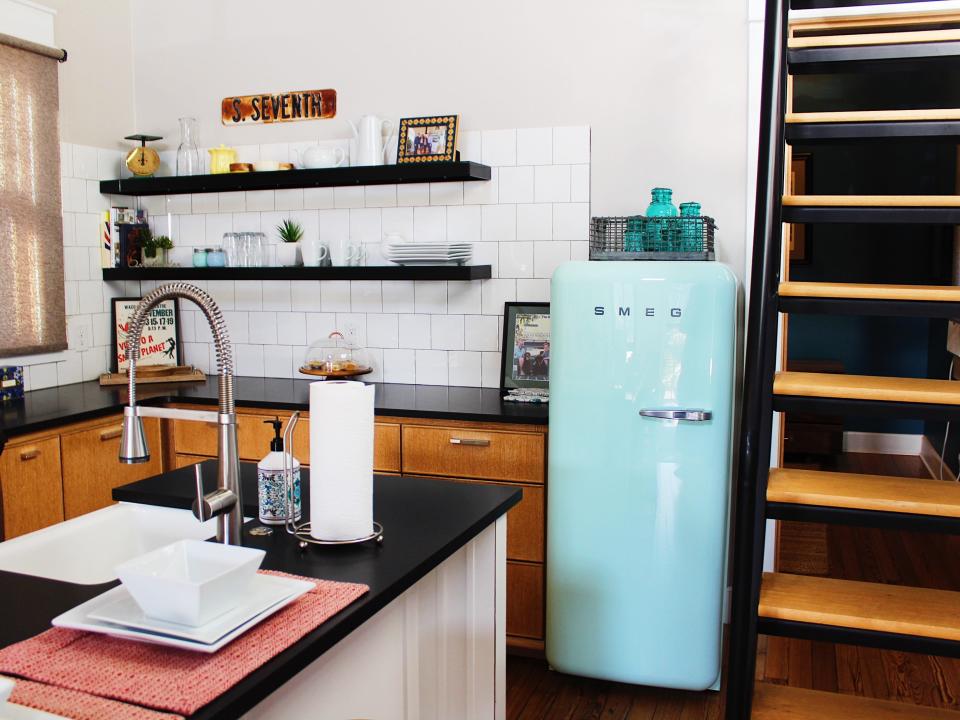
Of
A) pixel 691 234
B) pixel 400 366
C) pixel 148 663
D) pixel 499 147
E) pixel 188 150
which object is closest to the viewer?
pixel 148 663

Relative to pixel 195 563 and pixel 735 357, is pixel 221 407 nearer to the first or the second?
pixel 195 563

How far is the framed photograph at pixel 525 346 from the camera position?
3.77m

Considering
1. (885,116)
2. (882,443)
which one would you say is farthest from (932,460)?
(885,116)

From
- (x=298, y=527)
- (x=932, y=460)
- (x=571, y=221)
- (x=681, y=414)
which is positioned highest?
(x=571, y=221)

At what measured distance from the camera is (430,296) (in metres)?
4.05

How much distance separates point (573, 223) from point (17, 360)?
2.47 metres

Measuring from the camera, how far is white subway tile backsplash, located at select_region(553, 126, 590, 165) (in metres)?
3.75

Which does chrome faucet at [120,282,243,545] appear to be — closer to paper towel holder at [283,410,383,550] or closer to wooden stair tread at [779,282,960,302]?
paper towel holder at [283,410,383,550]

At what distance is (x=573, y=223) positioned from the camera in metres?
3.79

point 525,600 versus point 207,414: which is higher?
point 207,414

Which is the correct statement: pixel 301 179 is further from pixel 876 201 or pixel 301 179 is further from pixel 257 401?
pixel 876 201

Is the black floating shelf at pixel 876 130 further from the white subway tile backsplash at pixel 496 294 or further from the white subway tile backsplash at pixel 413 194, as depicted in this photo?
Answer: the white subway tile backsplash at pixel 413 194

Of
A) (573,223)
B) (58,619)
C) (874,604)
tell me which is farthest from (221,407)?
(573,223)

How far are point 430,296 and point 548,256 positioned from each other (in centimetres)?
58
